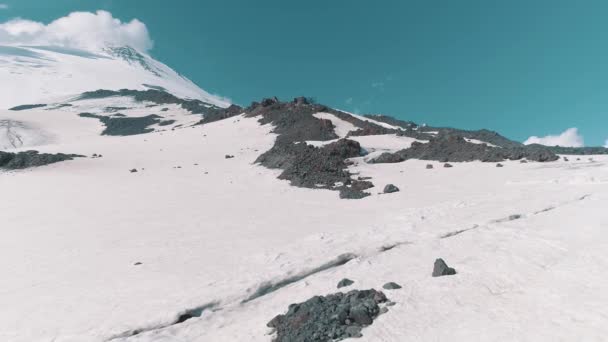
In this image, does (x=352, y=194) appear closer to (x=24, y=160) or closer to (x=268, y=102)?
(x=24, y=160)

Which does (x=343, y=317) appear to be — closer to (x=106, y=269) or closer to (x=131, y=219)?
(x=106, y=269)

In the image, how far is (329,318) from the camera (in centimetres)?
591

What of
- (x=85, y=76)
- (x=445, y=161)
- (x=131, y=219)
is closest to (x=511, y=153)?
(x=445, y=161)

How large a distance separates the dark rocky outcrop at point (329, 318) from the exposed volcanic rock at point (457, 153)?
18463 mm

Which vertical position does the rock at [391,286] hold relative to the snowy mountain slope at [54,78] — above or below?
below

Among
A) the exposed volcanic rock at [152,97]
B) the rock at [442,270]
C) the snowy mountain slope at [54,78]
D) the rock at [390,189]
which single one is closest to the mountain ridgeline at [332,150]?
the rock at [390,189]

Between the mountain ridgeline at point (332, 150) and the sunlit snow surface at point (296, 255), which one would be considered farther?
the mountain ridgeline at point (332, 150)

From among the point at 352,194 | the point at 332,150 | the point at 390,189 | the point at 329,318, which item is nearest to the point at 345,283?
the point at 329,318

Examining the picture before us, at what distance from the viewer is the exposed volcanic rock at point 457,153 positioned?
77.1 feet

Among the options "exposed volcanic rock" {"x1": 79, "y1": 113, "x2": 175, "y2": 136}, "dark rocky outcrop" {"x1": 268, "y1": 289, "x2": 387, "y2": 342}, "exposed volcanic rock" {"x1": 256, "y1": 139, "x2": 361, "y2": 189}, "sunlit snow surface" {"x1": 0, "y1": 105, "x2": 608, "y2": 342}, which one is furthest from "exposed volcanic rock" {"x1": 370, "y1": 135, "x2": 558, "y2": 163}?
"exposed volcanic rock" {"x1": 79, "y1": 113, "x2": 175, "y2": 136}

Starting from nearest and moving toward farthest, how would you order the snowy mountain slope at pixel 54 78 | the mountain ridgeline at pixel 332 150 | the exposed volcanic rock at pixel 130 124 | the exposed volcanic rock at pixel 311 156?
the exposed volcanic rock at pixel 311 156, the mountain ridgeline at pixel 332 150, the exposed volcanic rock at pixel 130 124, the snowy mountain slope at pixel 54 78

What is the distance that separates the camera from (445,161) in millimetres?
23984

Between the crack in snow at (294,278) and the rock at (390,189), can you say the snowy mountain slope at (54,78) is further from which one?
the crack in snow at (294,278)

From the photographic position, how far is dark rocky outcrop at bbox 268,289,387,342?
5.60 m
